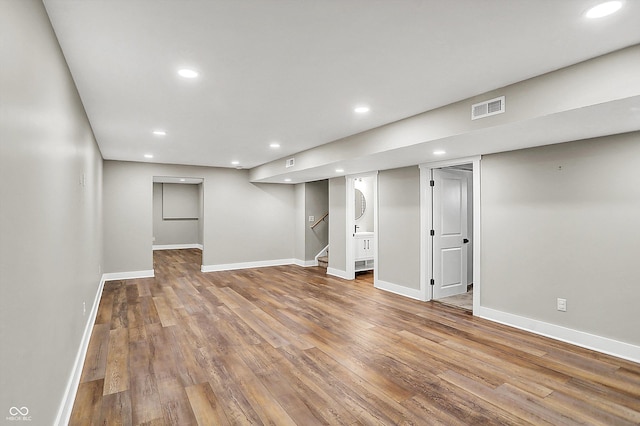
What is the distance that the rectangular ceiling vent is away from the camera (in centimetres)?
286

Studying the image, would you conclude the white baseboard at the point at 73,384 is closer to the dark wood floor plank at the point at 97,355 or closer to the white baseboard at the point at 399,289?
the dark wood floor plank at the point at 97,355

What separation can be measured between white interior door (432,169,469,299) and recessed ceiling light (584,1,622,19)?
11.4 feet

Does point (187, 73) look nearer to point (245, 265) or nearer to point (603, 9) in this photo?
→ point (603, 9)

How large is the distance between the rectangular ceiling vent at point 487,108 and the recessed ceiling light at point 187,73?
248 centimetres

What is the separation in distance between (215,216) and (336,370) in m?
5.87

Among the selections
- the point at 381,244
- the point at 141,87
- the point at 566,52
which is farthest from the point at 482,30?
the point at 381,244

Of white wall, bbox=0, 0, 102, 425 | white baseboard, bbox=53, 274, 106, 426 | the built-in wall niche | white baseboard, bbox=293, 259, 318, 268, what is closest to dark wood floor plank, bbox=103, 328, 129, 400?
white baseboard, bbox=53, 274, 106, 426

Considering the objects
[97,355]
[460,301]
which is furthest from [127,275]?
[460,301]

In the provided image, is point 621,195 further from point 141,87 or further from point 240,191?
point 240,191

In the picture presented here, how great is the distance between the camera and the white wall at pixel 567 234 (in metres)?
3.18

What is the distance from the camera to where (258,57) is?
7.81ft

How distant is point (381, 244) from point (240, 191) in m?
4.05

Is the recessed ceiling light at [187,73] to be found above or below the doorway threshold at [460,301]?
above

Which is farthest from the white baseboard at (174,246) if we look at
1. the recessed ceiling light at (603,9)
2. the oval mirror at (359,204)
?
the recessed ceiling light at (603,9)
